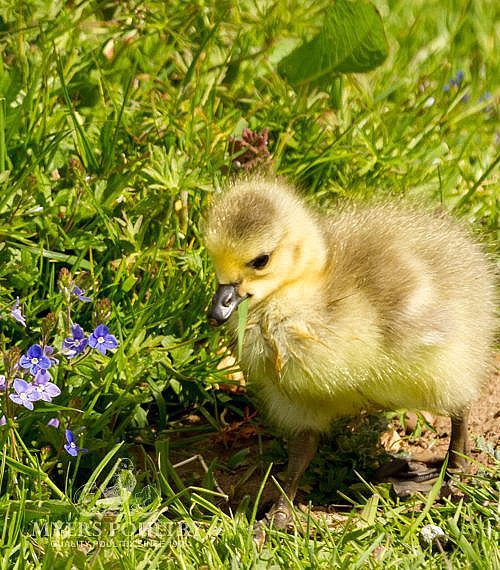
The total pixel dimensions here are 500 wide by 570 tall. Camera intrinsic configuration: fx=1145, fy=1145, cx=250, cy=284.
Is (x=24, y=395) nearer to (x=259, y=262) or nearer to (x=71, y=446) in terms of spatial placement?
(x=71, y=446)

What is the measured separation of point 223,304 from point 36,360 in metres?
0.49

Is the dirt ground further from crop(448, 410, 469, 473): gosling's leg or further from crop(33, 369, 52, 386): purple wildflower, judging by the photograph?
crop(33, 369, 52, 386): purple wildflower

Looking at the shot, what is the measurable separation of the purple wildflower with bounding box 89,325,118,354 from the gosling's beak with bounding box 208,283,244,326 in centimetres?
27

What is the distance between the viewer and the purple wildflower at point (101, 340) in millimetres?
2904

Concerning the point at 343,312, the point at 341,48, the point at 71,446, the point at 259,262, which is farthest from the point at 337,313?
the point at 341,48

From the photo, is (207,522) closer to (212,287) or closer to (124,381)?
(124,381)

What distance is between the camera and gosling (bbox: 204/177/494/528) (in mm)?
2902

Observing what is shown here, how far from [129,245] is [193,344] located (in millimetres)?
357

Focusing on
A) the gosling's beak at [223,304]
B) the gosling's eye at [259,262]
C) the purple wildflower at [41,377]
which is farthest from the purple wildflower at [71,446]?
the gosling's eye at [259,262]

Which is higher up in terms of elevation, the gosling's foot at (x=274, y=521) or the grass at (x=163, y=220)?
the grass at (x=163, y=220)

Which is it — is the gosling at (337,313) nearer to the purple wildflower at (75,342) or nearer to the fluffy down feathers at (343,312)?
the fluffy down feathers at (343,312)

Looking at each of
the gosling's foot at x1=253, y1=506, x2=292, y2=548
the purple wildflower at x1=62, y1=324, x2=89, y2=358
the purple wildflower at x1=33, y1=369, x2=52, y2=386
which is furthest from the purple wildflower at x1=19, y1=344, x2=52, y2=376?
the gosling's foot at x1=253, y1=506, x2=292, y2=548

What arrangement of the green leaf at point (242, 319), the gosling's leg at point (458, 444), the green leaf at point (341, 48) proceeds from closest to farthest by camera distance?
the green leaf at point (242, 319)
the gosling's leg at point (458, 444)
the green leaf at point (341, 48)

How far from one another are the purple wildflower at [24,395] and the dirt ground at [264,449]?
554 millimetres
